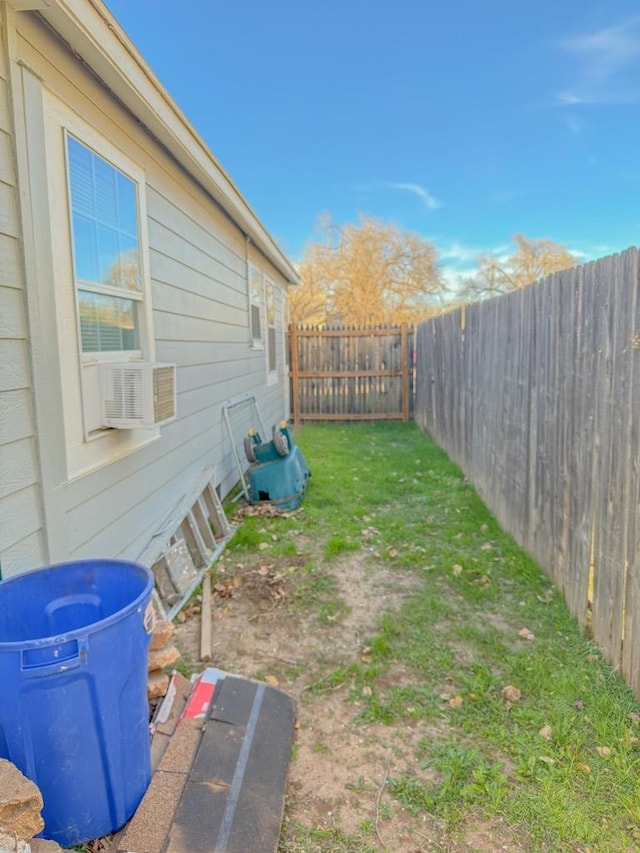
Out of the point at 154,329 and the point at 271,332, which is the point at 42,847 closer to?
the point at 154,329

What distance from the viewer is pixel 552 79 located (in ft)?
46.9

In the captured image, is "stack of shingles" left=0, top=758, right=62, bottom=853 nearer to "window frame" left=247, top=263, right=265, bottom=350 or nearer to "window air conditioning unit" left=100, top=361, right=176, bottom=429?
A: "window air conditioning unit" left=100, top=361, right=176, bottom=429

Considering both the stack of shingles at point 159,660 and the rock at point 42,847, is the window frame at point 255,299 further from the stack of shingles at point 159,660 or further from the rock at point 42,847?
the rock at point 42,847

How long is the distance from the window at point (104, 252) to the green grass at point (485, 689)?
208cm

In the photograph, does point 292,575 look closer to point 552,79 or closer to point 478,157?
point 552,79

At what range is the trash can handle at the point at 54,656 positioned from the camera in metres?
1.41

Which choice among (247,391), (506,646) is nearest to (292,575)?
(506,646)

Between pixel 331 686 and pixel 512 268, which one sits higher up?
pixel 512 268

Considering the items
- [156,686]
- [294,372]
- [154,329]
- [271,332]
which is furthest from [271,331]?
[156,686]

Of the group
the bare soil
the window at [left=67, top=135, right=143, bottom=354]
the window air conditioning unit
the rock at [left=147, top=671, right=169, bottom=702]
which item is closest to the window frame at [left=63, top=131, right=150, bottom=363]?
the window at [left=67, top=135, right=143, bottom=354]

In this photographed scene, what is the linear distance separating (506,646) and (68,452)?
8.23 feet

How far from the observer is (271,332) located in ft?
29.7

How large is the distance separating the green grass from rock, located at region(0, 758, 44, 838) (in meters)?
0.90

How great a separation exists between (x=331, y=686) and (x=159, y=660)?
86 cm
